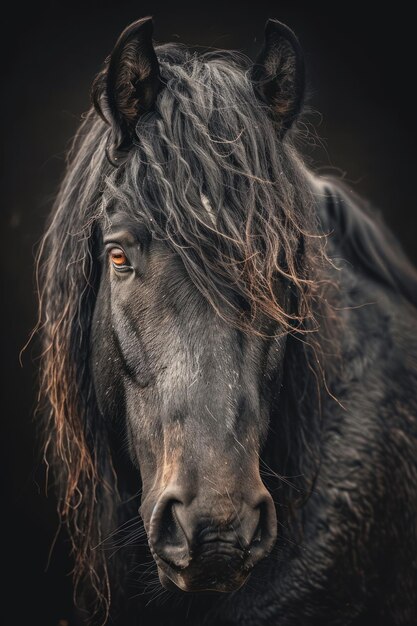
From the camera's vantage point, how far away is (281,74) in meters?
1.81

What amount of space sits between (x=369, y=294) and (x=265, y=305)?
905 mm

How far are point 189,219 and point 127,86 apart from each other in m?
0.42

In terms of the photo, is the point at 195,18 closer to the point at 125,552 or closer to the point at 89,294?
the point at 89,294

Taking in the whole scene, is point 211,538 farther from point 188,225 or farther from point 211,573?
point 188,225

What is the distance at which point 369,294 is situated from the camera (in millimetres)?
2385

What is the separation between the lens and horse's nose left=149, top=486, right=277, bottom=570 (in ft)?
4.34

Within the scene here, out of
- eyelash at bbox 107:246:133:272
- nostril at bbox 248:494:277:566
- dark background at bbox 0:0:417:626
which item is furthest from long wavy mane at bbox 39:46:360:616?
dark background at bbox 0:0:417:626

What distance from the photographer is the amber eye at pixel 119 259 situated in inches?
67.1

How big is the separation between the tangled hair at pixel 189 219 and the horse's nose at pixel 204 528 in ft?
1.44

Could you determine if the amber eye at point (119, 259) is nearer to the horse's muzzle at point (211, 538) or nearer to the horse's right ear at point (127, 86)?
the horse's right ear at point (127, 86)

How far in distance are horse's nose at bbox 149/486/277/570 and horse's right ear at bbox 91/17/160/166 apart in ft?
3.15

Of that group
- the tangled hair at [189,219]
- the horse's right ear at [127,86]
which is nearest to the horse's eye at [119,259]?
the tangled hair at [189,219]

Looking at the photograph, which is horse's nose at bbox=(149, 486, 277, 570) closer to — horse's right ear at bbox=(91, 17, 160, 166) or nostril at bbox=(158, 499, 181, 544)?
nostril at bbox=(158, 499, 181, 544)

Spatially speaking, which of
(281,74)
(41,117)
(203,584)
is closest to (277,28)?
(281,74)
